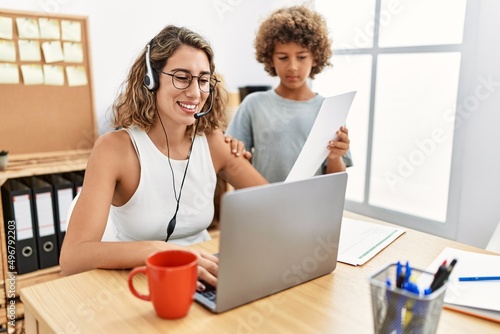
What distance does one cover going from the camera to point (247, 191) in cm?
71

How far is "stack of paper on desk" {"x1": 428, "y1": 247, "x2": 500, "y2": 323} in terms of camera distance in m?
0.80

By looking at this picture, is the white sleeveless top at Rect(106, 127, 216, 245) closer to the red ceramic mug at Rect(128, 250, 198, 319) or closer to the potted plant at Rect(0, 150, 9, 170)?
the red ceramic mug at Rect(128, 250, 198, 319)

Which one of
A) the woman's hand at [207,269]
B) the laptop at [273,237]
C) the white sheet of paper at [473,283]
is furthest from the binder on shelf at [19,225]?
the white sheet of paper at [473,283]

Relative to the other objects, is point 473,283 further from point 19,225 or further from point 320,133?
point 19,225

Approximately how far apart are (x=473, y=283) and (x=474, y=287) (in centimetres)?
2

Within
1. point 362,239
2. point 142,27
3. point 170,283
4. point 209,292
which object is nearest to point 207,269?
point 209,292

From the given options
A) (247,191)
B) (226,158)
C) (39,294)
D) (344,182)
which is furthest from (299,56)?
(39,294)

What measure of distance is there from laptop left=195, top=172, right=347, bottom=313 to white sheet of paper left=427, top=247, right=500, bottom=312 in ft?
0.84

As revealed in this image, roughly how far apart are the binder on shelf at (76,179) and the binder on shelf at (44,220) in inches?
4.2

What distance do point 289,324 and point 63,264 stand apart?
1.85 ft

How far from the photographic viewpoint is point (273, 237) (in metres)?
0.78

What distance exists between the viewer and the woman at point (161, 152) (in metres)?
1.20

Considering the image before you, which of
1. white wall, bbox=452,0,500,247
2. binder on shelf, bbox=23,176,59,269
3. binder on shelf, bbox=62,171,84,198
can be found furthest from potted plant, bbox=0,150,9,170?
white wall, bbox=452,0,500,247

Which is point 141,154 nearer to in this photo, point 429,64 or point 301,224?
point 301,224
